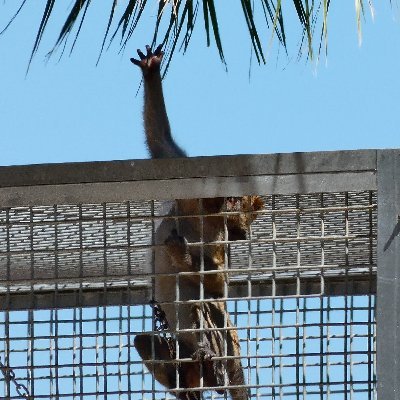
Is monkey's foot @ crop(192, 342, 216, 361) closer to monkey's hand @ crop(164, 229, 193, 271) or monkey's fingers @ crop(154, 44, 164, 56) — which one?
monkey's hand @ crop(164, 229, 193, 271)

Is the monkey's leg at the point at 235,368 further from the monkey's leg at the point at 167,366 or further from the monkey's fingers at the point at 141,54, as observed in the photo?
the monkey's fingers at the point at 141,54

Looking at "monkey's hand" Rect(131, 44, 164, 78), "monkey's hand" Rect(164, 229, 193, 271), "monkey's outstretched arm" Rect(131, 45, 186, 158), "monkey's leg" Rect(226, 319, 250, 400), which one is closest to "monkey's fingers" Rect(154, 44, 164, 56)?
"monkey's hand" Rect(131, 44, 164, 78)

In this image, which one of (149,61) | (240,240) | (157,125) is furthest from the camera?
(157,125)

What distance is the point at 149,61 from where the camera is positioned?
498cm

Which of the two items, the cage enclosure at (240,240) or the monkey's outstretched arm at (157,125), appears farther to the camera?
the monkey's outstretched arm at (157,125)

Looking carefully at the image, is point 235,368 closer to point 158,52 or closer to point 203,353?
point 203,353

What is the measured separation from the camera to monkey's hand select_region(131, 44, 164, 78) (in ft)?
15.9

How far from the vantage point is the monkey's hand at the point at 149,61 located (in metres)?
4.85

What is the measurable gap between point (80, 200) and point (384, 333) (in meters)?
1.03

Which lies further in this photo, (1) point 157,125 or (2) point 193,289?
(1) point 157,125

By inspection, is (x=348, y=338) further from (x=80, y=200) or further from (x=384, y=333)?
(x=80, y=200)

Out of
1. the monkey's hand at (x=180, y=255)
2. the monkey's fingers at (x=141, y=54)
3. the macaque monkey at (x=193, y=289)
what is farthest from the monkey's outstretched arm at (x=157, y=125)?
the monkey's hand at (x=180, y=255)

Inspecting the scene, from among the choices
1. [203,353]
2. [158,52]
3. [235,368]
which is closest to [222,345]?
[235,368]

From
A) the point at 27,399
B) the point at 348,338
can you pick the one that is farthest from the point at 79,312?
the point at 348,338
